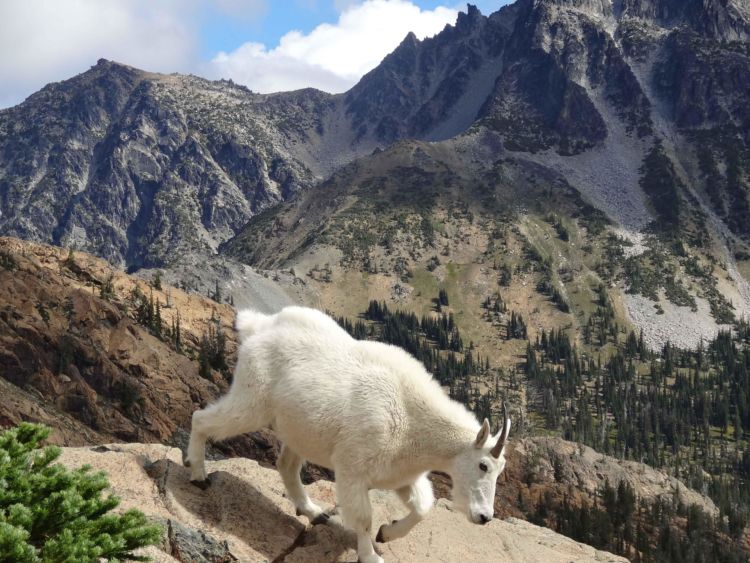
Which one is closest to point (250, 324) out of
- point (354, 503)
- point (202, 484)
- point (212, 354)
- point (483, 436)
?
point (202, 484)

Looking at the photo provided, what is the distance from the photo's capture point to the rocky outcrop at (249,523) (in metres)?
11.3

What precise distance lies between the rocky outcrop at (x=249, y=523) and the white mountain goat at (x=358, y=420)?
0.65 m

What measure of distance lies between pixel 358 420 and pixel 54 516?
4.96 meters

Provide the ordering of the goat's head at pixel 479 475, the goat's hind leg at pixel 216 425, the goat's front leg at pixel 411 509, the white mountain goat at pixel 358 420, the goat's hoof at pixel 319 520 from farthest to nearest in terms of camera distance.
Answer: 1. the goat's hoof at pixel 319 520
2. the goat's hind leg at pixel 216 425
3. the goat's front leg at pixel 411 509
4. the white mountain goat at pixel 358 420
5. the goat's head at pixel 479 475

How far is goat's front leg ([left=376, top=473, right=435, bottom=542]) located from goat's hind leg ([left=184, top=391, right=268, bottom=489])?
9.37ft

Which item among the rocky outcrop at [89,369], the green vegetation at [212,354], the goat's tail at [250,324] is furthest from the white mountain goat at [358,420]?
the green vegetation at [212,354]

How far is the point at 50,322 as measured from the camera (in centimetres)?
5106

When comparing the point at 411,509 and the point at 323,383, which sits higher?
the point at 323,383

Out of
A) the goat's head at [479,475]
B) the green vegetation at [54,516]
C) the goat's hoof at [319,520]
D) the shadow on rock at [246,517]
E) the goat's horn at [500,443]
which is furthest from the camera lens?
the goat's hoof at [319,520]

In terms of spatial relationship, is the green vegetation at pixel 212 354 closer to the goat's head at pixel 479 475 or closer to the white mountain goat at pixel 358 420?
the white mountain goat at pixel 358 420

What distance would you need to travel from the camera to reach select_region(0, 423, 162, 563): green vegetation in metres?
7.06

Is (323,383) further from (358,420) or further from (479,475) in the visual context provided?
(479,475)

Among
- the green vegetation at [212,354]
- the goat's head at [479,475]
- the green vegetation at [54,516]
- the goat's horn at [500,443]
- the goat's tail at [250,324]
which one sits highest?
the goat's tail at [250,324]

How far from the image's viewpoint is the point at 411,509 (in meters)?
12.2
